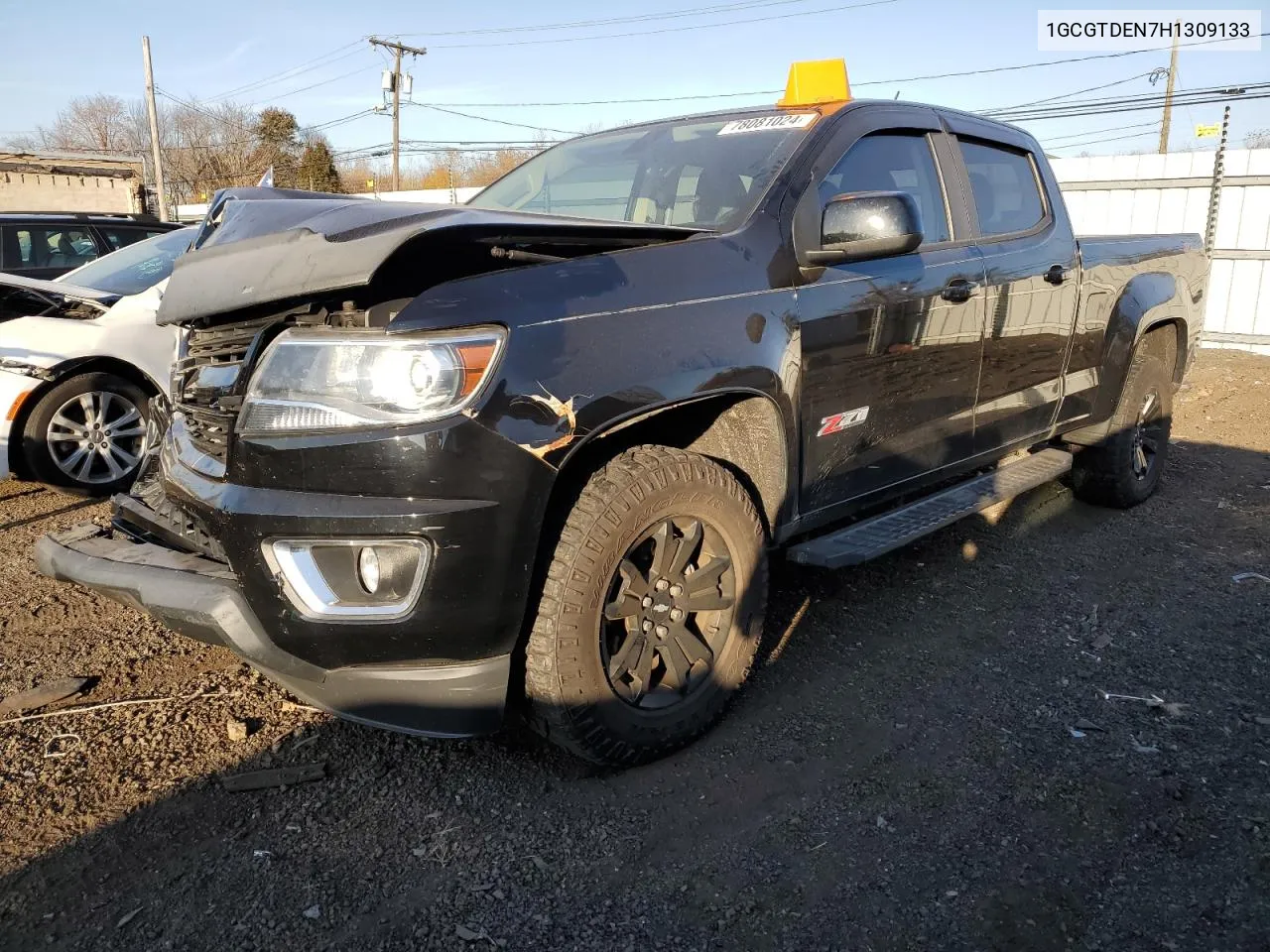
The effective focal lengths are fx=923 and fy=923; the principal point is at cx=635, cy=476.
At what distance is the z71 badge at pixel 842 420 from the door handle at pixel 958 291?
648mm

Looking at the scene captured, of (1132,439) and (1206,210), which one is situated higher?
(1206,210)

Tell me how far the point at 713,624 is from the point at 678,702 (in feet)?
0.90

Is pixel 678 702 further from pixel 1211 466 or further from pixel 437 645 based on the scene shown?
pixel 1211 466

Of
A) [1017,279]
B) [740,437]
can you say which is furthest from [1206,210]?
[740,437]

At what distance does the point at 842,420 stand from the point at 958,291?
2.79 feet

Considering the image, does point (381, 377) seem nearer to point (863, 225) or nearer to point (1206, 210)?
point (863, 225)

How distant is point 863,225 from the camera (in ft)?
9.58

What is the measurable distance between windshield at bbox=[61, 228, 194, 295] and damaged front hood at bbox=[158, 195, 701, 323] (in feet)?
12.5

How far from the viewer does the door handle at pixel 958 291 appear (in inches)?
138

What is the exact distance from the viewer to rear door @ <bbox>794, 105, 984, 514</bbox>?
3043 millimetres

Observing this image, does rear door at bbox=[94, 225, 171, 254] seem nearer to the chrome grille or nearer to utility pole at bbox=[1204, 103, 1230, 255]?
the chrome grille

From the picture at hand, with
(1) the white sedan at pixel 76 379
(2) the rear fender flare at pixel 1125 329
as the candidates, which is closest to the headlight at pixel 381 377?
(1) the white sedan at pixel 76 379

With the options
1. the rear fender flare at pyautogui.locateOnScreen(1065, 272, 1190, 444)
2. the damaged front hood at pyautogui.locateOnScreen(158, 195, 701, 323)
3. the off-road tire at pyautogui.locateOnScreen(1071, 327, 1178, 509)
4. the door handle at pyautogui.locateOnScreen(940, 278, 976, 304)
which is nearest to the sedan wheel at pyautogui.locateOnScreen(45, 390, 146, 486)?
the damaged front hood at pyautogui.locateOnScreen(158, 195, 701, 323)

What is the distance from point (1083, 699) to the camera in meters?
3.20
